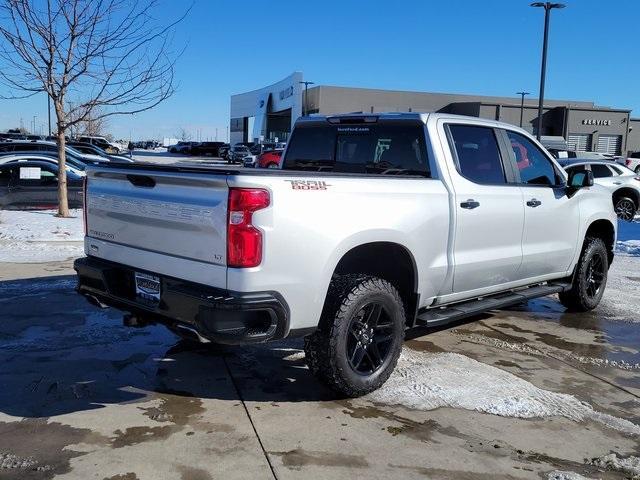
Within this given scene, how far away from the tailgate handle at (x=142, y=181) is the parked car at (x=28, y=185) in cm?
1078

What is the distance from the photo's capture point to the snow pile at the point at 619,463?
3.56m

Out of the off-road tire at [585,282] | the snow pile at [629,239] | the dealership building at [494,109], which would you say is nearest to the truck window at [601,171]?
the snow pile at [629,239]

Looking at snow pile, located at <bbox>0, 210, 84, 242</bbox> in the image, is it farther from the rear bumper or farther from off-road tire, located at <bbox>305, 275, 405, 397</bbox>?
off-road tire, located at <bbox>305, 275, 405, 397</bbox>

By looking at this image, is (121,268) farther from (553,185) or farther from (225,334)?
(553,185)

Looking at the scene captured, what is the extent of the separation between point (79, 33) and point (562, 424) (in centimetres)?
1083

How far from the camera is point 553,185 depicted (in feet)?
20.1

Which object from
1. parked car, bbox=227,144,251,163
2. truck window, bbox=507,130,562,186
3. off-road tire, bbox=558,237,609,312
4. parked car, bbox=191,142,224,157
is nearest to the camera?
truck window, bbox=507,130,562,186

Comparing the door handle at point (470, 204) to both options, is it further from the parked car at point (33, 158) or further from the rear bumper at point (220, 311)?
the parked car at point (33, 158)

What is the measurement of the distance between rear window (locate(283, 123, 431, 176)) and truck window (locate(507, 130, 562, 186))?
1259mm

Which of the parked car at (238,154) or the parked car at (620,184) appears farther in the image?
the parked car at (238,154)

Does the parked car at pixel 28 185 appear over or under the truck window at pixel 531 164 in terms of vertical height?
under

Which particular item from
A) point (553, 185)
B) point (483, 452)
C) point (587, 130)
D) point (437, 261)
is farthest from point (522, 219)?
point (587, 130)

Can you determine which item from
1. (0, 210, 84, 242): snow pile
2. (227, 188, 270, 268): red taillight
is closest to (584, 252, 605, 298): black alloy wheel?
(227, 188, 270, 268): red taillight

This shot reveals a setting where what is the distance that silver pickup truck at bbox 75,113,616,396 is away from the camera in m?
3.63
